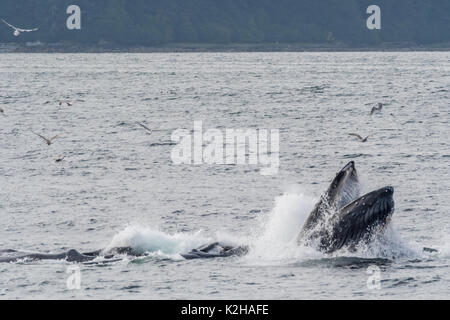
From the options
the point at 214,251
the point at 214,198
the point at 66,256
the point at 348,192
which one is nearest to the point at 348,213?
the point at 348,192

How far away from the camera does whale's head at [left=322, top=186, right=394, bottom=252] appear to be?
26609 millimetres

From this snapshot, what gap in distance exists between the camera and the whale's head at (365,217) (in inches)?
1048

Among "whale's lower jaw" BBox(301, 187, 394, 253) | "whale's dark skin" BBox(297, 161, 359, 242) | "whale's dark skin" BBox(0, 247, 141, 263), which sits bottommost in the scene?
"whale's dark skin" BBox(0, 247, 141, 263)

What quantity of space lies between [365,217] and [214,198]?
20665 mm

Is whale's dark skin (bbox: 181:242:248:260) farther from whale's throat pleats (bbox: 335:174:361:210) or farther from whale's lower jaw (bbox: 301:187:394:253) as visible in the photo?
whale's throat pleats (bbox: 335:174:361:210)

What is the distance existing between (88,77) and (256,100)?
2574 inches

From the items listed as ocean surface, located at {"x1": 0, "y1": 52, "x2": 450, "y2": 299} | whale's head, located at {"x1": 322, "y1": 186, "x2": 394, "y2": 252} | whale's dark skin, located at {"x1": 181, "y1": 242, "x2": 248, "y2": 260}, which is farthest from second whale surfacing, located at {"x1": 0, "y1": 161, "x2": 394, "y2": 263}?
whale's dark skin, located at {"x1": 181, "y1": 242, "x2": 248, "y2": 260}

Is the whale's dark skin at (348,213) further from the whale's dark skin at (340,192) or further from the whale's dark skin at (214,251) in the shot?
the whale's dark skin at (214,251)

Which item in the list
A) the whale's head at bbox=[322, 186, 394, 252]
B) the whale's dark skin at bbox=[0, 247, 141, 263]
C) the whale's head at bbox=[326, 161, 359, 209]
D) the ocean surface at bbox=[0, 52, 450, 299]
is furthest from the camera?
the whale's dark skin at bbox=[0, 247, 141, 263]

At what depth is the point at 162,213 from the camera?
43.7m

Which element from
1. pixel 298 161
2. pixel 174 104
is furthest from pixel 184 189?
pixel 174 104

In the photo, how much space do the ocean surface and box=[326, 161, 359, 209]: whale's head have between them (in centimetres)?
112

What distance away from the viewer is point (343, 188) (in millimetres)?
27484
